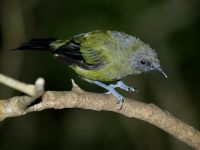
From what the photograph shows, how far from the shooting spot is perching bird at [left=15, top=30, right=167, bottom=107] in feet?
16.3

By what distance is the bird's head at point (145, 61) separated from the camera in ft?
16.0

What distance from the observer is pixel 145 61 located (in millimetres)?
4926

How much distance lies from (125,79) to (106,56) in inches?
95.3

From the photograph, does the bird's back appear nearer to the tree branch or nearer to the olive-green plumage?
the olive-green plumage

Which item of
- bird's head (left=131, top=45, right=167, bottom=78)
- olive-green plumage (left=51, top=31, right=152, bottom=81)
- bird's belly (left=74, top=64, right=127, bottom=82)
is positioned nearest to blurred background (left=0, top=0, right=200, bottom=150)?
olive-green plumage (left=51, top=31, right=152, bottom=81)

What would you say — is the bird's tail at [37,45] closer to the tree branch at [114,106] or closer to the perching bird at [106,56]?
the perching bird at [106,56]

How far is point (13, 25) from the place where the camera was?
7121mm

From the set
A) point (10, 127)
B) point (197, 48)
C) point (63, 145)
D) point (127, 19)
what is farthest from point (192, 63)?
point (10, 127)

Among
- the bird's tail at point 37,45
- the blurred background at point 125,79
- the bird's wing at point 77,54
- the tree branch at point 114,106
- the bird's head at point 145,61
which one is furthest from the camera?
the blurred background at point 125,79

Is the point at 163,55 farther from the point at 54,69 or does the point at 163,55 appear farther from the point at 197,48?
the point at 54,69

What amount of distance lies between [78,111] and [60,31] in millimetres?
1669

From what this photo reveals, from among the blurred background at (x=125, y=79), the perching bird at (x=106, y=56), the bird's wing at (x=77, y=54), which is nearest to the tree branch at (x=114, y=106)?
the perching bird at (x=106, y=56)

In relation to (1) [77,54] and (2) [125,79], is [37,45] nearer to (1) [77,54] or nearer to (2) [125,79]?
(1) [77,54]

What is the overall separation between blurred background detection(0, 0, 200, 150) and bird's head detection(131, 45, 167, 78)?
2361 mm
